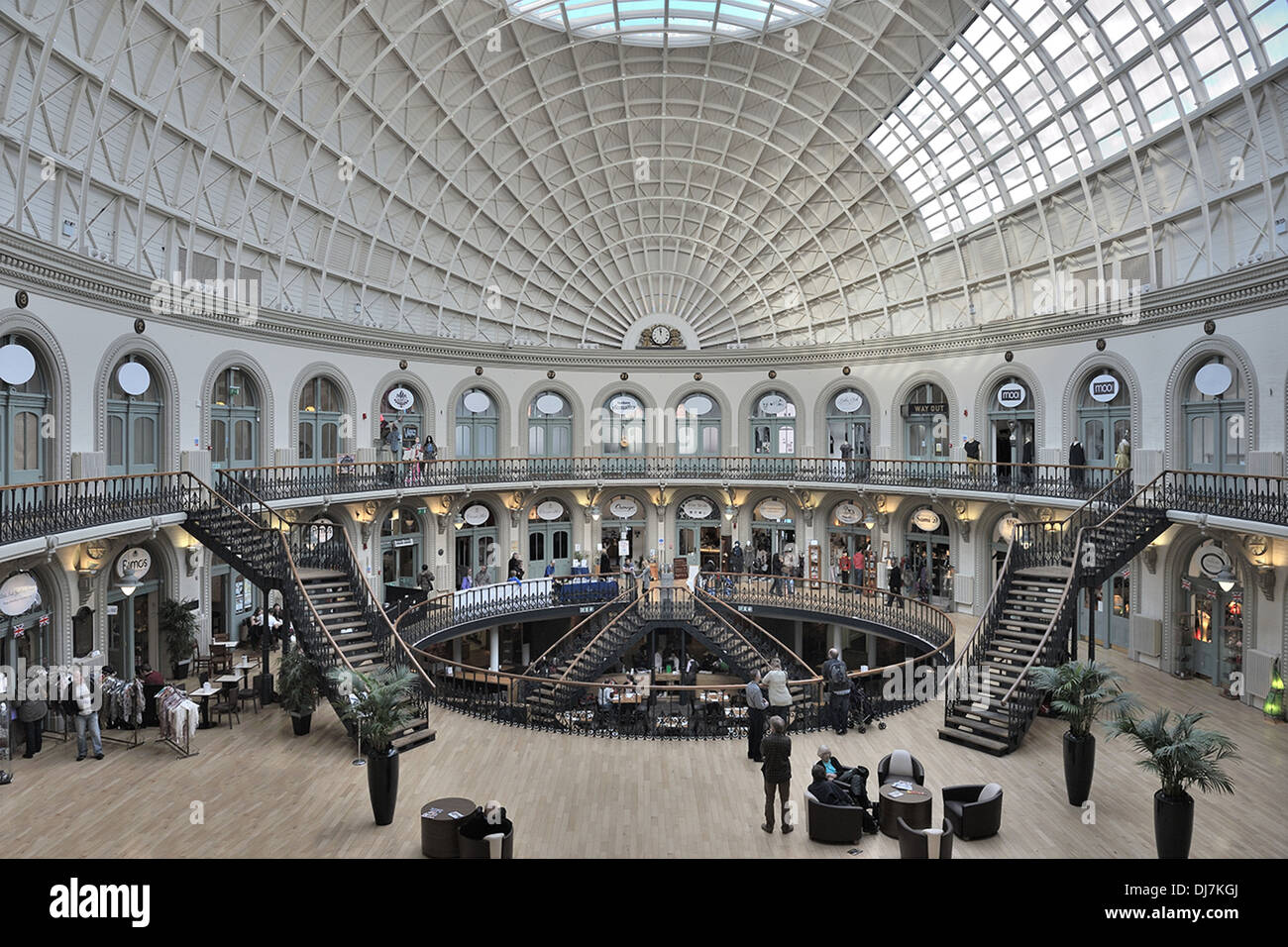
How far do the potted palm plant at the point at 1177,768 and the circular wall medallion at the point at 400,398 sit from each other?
2578 centimetres

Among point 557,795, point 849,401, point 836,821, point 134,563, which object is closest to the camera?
point 836,821

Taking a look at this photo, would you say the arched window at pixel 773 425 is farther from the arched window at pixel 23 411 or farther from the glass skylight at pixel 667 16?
the arched window at pixel 23 411

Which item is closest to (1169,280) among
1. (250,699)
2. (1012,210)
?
(1012,210)

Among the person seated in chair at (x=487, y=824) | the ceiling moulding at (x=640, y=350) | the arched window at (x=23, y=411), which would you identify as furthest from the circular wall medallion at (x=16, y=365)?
the person seated in chair at (x=487, y=824)

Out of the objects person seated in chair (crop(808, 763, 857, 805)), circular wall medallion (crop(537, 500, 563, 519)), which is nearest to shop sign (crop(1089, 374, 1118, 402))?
person seated in chair (crop(808, 763, 857, 805))

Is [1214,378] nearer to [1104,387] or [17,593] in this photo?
[1104,387]

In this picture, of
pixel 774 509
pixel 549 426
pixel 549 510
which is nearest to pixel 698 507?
pixel 774 509

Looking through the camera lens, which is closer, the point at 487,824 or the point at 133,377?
the point at 487,824

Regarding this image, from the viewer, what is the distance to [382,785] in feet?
36.6

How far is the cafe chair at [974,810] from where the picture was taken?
1060 cm

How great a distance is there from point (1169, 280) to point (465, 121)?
23112 millimetres

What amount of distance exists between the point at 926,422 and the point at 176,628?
87.0ft

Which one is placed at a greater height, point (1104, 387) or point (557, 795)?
point (1104, 387)

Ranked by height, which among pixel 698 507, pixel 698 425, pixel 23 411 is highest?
pixel 698 425
